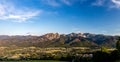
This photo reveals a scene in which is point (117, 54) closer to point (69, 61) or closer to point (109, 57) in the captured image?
point (109, 57)

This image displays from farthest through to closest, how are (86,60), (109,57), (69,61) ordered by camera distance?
(69,61)
(86,60)
(109,57)

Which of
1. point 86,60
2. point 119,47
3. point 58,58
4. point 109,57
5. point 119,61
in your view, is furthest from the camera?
point 58,58

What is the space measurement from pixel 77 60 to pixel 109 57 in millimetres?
32573

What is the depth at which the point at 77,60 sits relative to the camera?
461ft

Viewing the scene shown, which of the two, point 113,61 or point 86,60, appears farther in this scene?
point 86,60

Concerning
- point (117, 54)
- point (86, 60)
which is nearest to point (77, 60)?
point (86, 60)

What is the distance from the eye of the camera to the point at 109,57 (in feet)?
366

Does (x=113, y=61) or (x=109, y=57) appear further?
(x=109, y=57)

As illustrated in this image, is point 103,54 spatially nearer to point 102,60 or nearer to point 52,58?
point 102,60

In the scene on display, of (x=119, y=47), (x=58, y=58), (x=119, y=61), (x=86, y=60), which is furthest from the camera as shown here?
(x=58, y=58)

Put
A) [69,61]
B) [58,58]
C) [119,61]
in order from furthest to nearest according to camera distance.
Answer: [58,58] < [69,61] < [119,61]

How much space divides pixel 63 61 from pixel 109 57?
1829 inches

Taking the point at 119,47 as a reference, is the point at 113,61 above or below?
below

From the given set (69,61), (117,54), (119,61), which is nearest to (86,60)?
(69,61)
